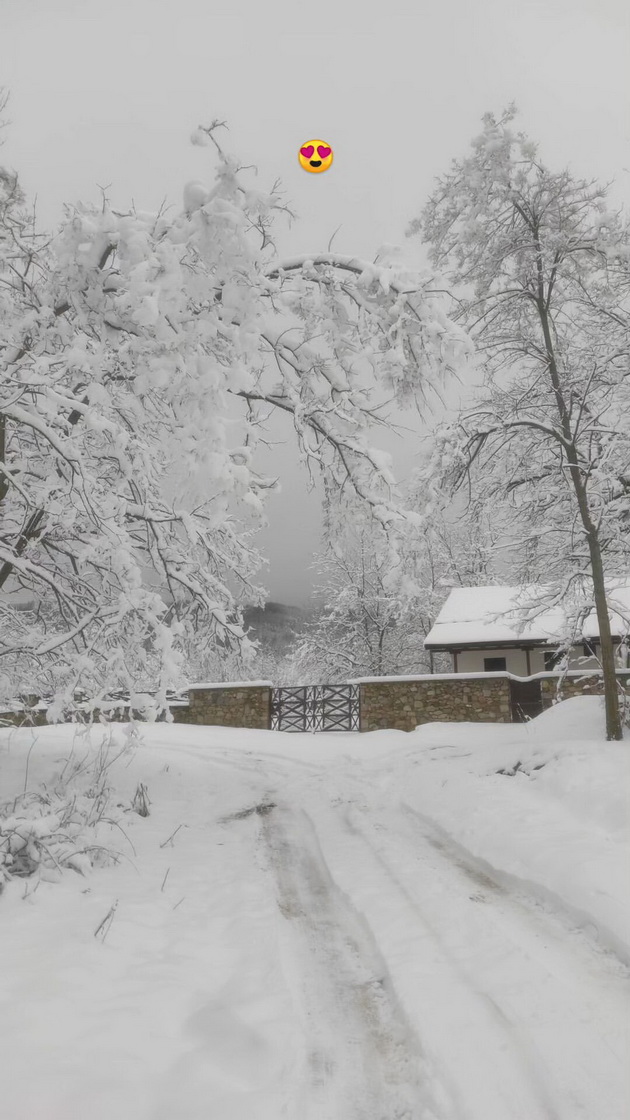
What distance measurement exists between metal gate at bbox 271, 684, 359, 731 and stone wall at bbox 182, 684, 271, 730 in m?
0.79

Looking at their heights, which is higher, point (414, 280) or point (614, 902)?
point (414, 280)

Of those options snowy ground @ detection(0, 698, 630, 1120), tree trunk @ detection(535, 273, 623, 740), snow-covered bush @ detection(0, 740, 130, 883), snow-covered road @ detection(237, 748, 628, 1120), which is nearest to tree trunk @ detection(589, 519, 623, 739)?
tree trunk @ detection(535, 273, 623, 740)

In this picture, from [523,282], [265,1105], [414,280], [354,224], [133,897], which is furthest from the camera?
[523,282]

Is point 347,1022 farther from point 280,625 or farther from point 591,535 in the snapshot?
point 280,625

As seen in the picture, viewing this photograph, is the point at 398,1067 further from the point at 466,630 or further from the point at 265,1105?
the point at 466,630

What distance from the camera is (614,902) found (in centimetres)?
329

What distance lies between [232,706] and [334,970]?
15148 mm

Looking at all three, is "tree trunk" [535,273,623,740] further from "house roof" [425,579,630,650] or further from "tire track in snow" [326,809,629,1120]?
"house roof" [425,579,630,650]

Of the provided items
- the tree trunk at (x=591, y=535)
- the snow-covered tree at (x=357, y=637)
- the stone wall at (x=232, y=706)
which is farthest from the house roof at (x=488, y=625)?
the tree trunk at (x=591, y=535)

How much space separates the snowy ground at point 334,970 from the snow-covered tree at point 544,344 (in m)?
4.40

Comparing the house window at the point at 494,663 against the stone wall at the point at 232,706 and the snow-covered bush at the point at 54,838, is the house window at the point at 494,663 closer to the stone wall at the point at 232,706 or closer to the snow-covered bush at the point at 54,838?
the stone wall at the point at 232,706

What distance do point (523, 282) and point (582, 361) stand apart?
1.60 m

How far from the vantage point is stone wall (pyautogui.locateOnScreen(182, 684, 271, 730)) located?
1738 cm

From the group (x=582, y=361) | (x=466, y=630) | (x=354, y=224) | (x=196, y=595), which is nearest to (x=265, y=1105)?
(x=196, y=595)
